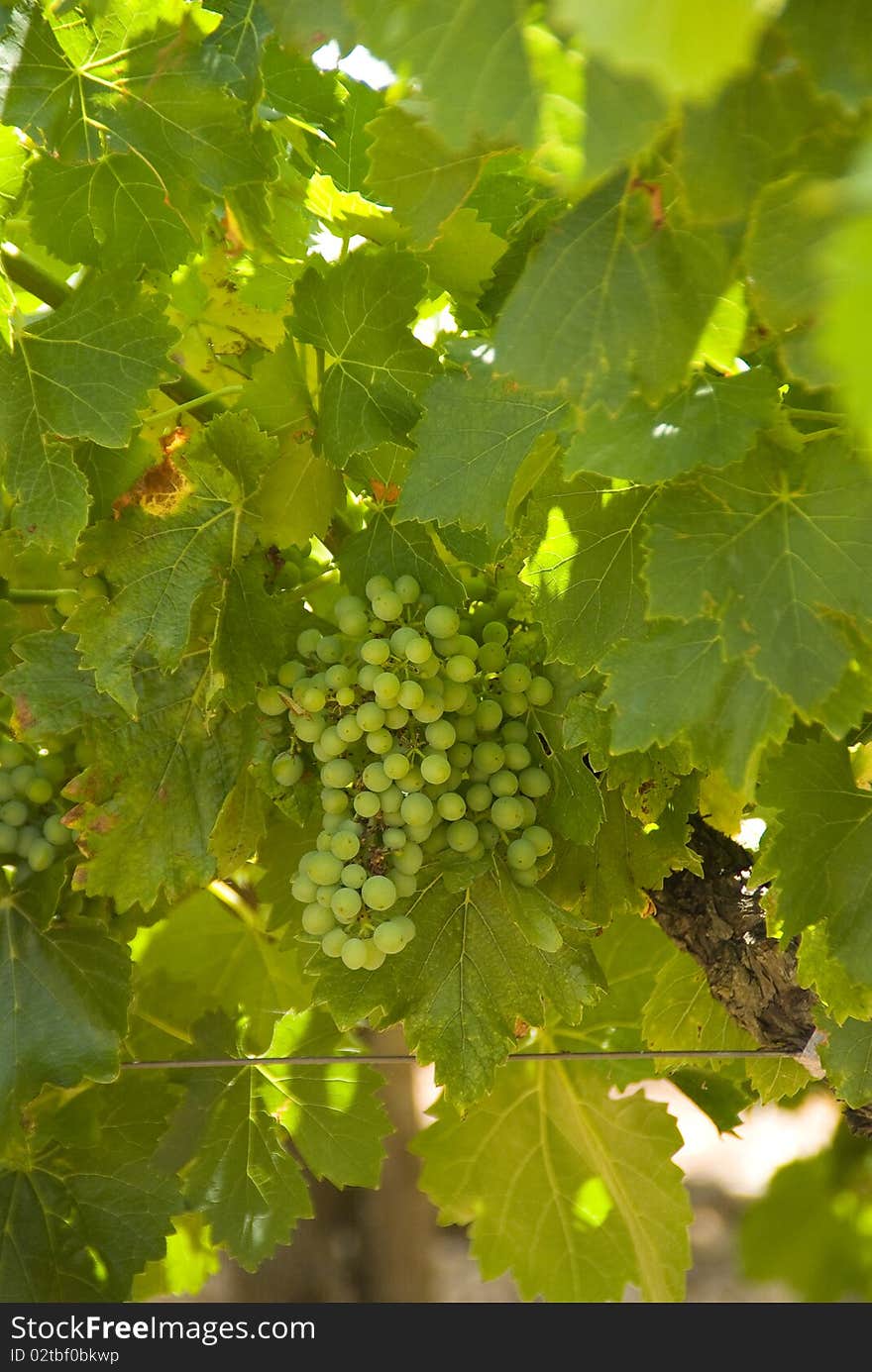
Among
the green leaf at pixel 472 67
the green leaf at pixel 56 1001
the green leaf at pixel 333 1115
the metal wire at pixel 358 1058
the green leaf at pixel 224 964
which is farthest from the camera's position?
the green leaf at pixel 224 964

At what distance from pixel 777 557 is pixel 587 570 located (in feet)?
0.63

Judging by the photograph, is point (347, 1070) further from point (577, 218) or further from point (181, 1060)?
point (577, 218)

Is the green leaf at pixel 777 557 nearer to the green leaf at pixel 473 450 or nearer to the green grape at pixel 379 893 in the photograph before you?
the green leaf at pixel 473 450

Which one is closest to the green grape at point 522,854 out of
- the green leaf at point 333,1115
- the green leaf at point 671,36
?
the green leaf at point 333,1115

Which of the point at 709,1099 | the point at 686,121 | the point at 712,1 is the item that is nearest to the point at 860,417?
the point at 712,1

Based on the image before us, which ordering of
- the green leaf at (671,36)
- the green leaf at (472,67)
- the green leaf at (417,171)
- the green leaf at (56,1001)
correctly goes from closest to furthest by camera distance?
the green leaf at (671,36)
the green leaf at (472,67)
the green leaf at (417,171)
the green leaf at (56,1001)

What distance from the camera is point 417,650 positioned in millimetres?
918

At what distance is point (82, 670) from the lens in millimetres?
1042

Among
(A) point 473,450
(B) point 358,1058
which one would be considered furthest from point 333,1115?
(A) point 473,450

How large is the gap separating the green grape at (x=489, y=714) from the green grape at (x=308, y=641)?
Answer: 139 mm

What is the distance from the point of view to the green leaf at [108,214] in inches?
36.7

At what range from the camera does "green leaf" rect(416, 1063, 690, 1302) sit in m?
1.39

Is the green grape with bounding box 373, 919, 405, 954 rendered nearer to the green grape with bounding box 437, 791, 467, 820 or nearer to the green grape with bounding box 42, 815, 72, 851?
the green grape with bounding box 437, 791, 467, 820

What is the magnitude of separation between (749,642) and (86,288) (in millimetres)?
568
